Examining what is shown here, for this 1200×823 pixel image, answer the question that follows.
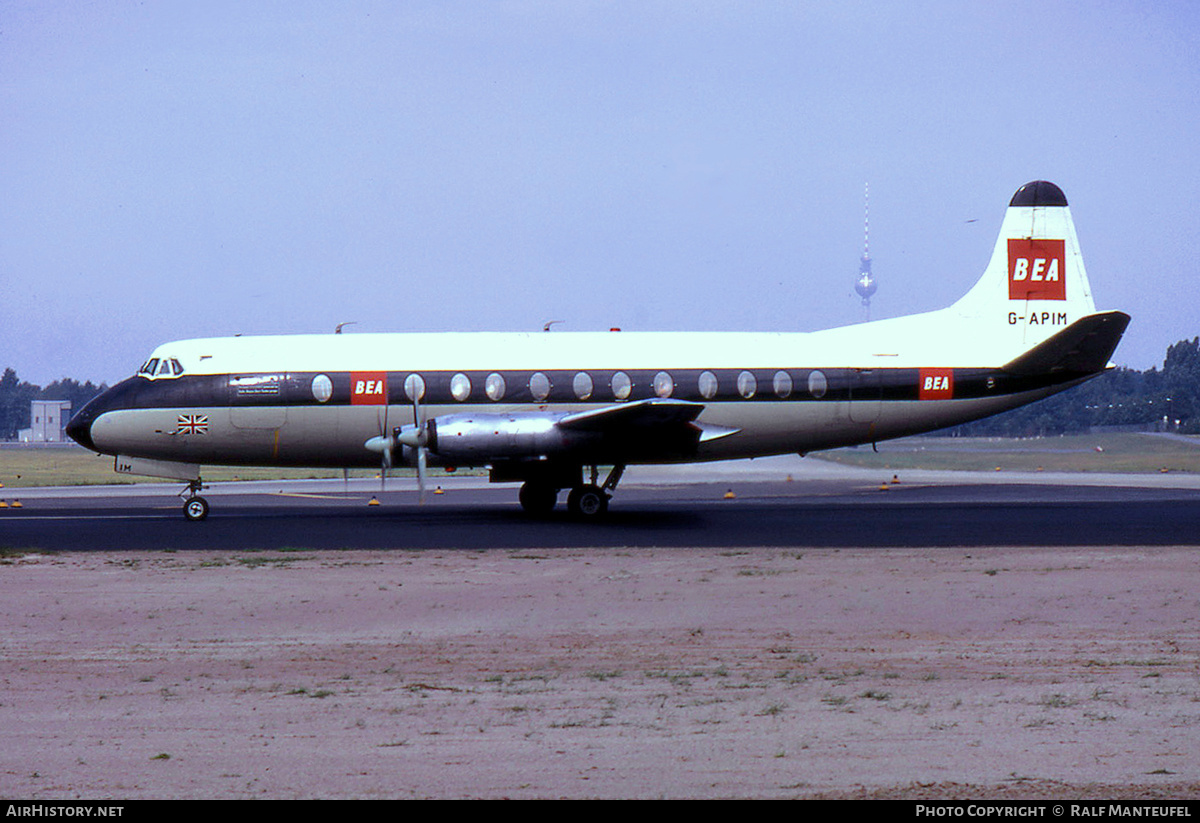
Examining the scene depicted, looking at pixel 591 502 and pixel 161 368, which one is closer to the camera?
pixel 591 502

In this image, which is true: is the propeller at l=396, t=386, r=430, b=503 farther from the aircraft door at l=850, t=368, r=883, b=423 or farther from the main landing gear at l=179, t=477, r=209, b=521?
the aircraft door at l=850, t=368, r=883, b=423

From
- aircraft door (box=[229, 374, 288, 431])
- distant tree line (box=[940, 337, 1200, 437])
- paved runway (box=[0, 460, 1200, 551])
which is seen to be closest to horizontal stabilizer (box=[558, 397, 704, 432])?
paved runway (box=[0, 460, 1200, 551])

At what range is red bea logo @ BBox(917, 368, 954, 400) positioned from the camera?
89.4ft

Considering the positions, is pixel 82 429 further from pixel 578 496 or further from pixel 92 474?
pixel 92 474

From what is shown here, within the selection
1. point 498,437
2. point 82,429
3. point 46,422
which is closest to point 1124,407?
point 498,437

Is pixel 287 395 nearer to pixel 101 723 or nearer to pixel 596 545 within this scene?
pixel 596 545

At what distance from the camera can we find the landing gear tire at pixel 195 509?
25328 mm

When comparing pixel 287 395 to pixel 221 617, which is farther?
pixel 287 395

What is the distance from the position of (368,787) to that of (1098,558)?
608 inches

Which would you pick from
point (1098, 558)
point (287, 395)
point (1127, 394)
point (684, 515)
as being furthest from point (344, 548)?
point (1127, 394)

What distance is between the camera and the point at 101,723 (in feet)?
28.7

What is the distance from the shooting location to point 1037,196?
2925cm

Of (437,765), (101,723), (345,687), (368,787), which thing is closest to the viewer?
(368,787)

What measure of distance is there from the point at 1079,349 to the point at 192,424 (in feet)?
70.2
